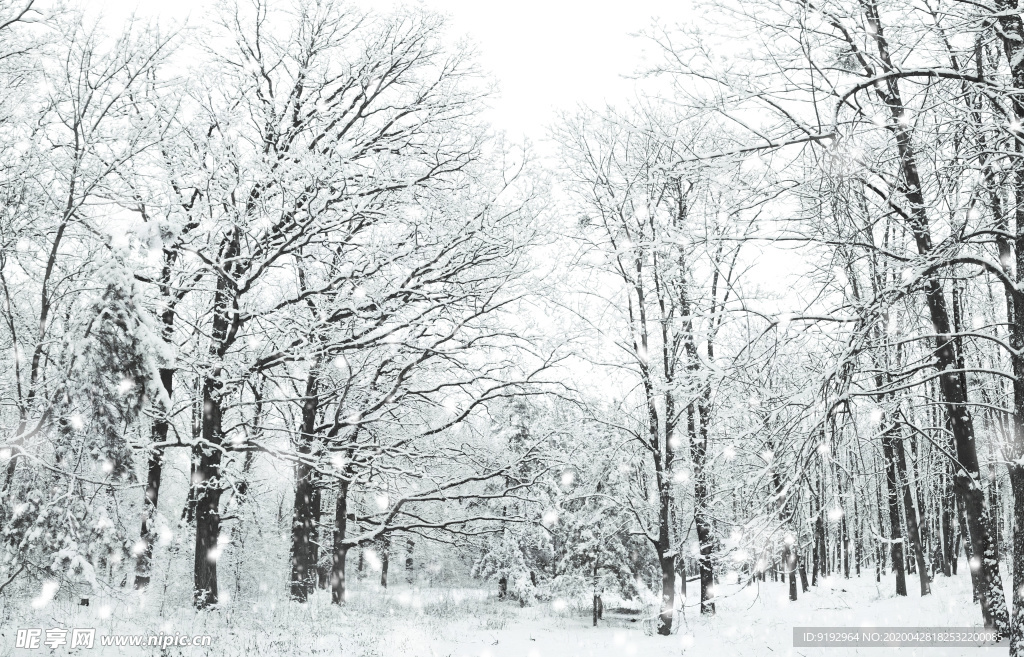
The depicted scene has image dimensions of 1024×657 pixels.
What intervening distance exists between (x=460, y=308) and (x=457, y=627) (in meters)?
7.27

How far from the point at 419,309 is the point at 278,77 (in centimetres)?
537

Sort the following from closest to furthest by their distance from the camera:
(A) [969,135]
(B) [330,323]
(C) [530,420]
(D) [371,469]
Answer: (A) [969,135] < (B) [330,323] < (D) [371,469] < (C) [530,420]

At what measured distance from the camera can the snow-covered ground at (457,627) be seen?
24.9 feet

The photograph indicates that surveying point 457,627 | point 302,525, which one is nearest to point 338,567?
point 302,525

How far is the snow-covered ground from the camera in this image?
760 cm

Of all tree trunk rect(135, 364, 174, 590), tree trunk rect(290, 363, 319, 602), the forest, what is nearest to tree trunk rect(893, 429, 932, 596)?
the forest

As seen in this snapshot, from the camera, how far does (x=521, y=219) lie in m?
11.7

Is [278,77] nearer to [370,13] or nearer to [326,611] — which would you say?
[370,13]

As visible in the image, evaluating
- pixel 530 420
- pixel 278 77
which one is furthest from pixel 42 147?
pixel 530 420

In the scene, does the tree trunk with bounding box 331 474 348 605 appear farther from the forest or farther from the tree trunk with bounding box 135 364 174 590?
the tree trunk with bounding box 135 364 174 590

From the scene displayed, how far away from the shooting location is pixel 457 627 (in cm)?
1312

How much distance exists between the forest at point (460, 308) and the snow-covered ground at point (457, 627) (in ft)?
0.37

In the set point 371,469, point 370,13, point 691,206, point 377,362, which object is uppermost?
point 370,13

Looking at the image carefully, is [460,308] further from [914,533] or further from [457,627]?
[914,533]
